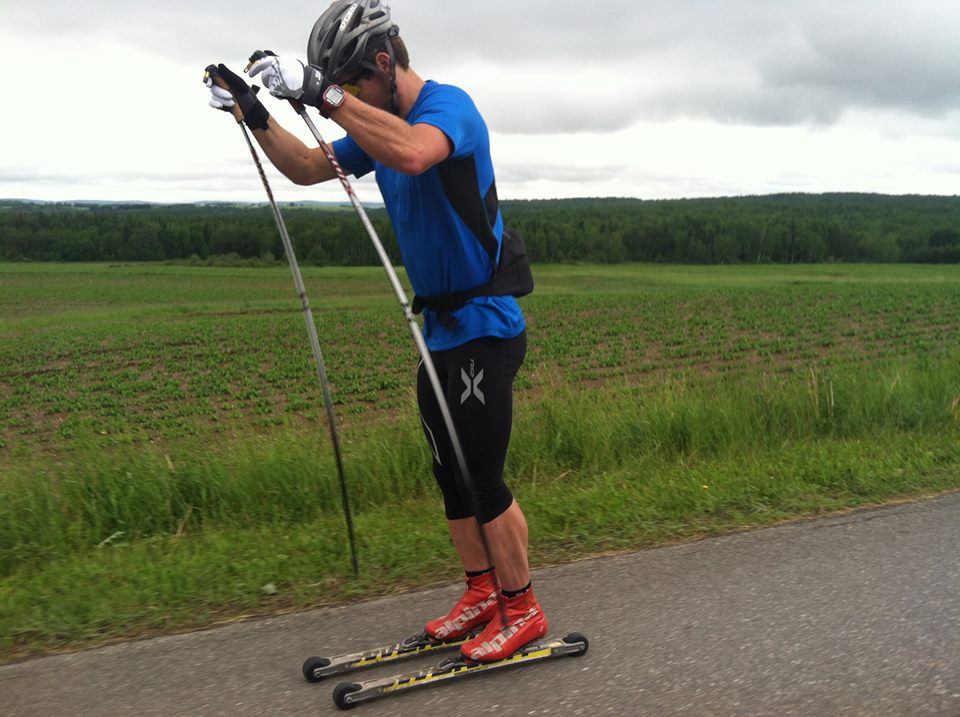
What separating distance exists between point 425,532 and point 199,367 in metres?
21.7

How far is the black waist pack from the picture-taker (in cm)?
284

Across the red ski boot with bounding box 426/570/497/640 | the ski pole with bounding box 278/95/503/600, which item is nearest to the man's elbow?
the ski pole with bounding box 278/95/503/600

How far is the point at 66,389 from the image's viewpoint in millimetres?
21312

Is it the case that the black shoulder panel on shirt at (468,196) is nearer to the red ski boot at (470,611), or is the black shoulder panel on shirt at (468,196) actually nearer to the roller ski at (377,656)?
the red ski boot at (470,611)

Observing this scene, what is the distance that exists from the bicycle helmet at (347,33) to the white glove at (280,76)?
5.4 inches

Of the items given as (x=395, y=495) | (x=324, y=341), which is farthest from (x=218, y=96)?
(x=324, y=341)

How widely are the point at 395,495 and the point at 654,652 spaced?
9.36 feet

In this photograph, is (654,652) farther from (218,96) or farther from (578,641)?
(218,96)

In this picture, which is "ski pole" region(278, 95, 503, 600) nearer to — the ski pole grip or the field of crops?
the ski pole grip

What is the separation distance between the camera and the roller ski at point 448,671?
2.54 metres

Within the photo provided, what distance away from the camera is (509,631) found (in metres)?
2.88

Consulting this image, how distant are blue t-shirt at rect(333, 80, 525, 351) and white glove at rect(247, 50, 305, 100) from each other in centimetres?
37

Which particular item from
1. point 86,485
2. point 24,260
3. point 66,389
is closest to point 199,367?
point 66,389

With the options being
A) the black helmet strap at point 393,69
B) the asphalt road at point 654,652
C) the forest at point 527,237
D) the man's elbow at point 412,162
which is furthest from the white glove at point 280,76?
Result: the forest at point 527,237
